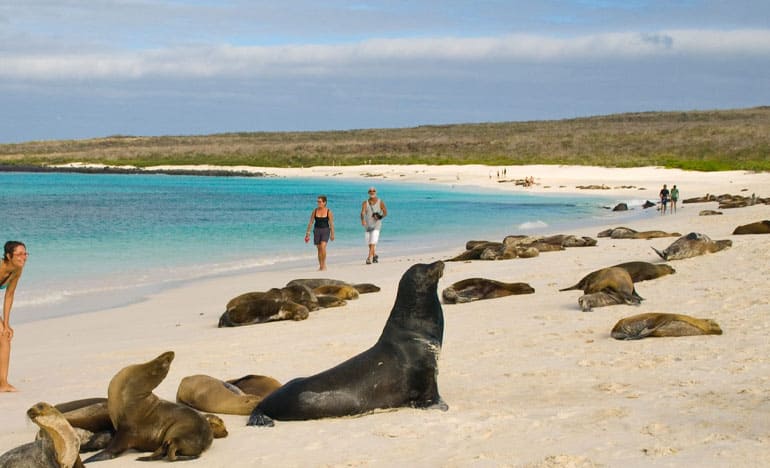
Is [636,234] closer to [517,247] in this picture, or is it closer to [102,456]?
[517,247]

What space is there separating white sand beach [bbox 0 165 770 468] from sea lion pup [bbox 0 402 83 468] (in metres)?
0.81

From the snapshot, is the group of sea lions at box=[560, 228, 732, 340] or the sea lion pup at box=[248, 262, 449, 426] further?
the group of sea lions at box=[560, 228, 732, 340]

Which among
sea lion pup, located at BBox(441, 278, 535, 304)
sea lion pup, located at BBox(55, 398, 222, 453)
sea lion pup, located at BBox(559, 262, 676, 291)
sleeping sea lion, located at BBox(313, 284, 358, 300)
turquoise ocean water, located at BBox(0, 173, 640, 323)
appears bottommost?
turquoise ocean water, located at BBox(0, 173, 640, 323)

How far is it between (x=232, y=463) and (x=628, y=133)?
8718cm

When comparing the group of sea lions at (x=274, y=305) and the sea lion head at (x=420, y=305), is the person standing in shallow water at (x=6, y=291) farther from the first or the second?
the group of sea lions at (x=274, y=305)

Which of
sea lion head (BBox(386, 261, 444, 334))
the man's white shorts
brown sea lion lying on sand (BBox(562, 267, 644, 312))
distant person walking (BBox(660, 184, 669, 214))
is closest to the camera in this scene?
sea lion head (BBox(386, 261, 444, 334))

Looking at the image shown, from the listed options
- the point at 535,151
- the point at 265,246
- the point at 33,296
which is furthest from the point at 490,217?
the point at 535,151

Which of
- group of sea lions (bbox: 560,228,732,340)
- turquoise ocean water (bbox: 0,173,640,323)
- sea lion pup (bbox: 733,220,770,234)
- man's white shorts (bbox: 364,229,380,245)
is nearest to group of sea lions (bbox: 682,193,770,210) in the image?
turquoise ocean water (bbox: 0,173,640,323)

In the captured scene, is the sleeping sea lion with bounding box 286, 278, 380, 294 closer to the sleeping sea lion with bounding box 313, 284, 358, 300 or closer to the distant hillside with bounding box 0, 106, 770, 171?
the sleeping sea lion with bounding box 313, 284, 358, 300

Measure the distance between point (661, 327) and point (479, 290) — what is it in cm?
380

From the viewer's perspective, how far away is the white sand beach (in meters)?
5.16

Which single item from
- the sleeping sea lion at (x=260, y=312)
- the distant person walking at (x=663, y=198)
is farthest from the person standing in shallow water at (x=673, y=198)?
the sleeping sea lion at (x=260, y=312)

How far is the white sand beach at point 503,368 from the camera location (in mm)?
5164

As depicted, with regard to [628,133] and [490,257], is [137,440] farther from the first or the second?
[628,133]
